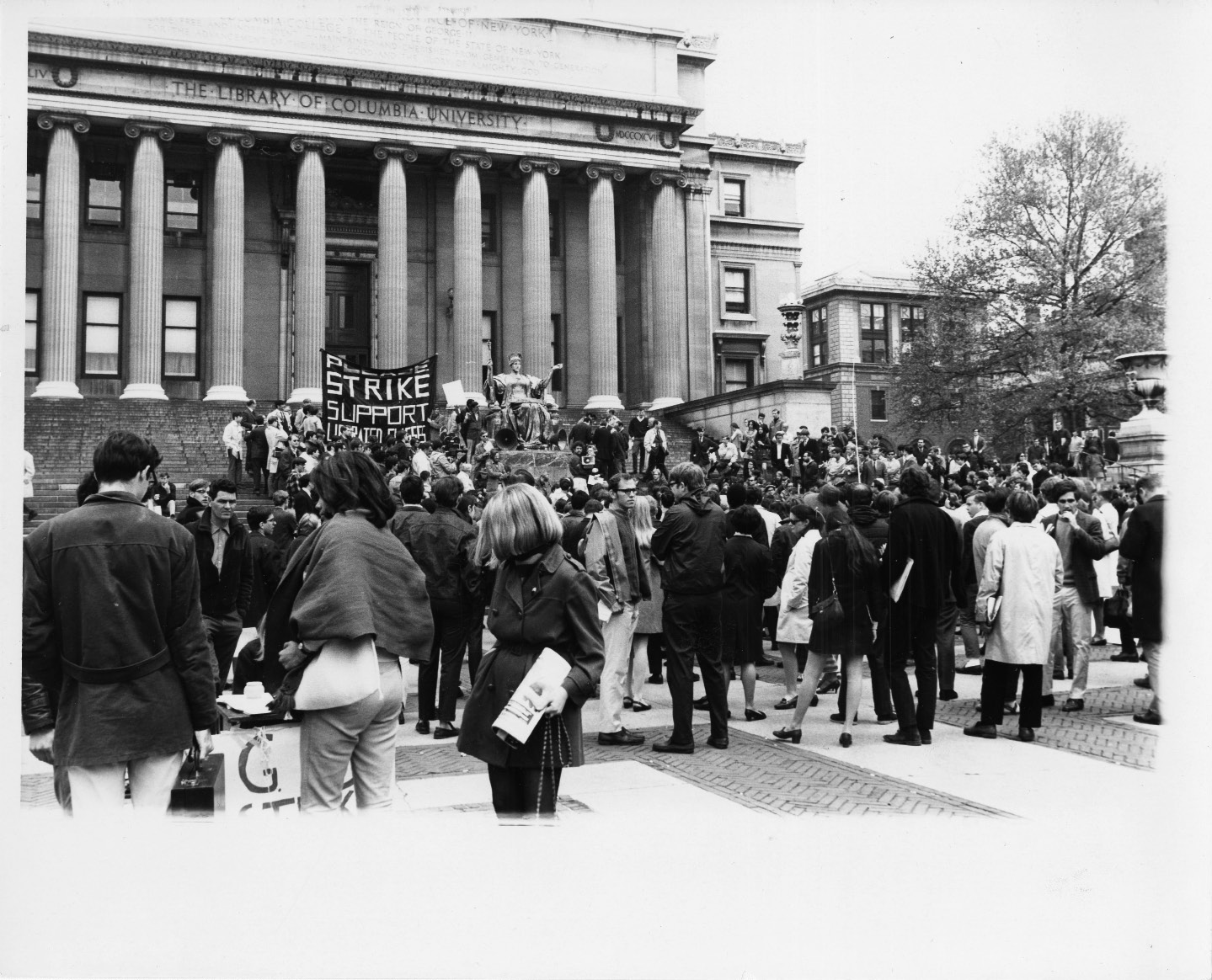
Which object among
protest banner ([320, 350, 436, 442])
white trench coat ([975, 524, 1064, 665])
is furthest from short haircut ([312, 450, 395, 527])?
protest banner ([320, 350, 436, 442])

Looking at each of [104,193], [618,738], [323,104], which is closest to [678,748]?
[618,738]

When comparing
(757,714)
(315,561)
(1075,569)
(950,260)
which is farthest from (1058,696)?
(950,260)

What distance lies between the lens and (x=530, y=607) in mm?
5141

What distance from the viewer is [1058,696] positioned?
37.4ft

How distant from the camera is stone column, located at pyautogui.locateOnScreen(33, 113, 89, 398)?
1331 inches

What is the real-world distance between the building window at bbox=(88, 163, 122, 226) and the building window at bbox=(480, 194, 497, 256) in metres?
13.0

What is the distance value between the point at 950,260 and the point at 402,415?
25.7 meters

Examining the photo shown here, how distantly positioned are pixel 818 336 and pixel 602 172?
1472 inches

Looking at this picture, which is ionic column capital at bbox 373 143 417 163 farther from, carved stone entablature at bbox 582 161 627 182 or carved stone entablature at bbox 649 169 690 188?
carved stone entablature at bbox 649 169 690 188

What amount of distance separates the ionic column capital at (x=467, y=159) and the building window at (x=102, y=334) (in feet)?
41.8

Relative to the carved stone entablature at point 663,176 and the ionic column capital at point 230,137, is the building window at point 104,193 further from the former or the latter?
the carved stone entablature at point 663,176

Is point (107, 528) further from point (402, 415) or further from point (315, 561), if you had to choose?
point (402, 415)

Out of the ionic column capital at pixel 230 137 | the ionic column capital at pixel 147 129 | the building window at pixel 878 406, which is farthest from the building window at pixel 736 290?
the ionic column capital at pixel 147 129

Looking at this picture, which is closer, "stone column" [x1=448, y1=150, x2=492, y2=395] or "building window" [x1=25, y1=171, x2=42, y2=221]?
"building window" [x1=25, y1=171, x2=42, y2=221]
